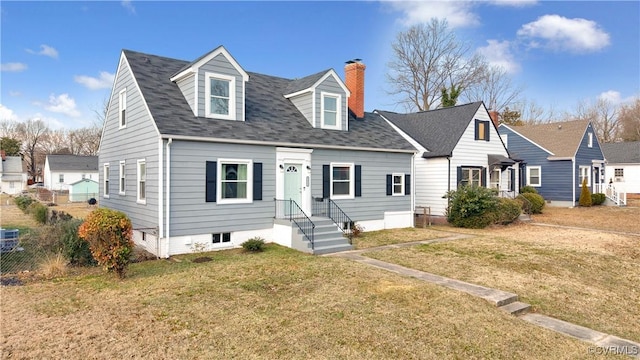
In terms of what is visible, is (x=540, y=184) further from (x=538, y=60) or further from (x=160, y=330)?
(x=160, y=330)

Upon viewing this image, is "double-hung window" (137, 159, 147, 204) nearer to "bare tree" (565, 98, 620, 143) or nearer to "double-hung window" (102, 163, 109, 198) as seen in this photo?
"double-hung window" (102, 163, 109, 198)

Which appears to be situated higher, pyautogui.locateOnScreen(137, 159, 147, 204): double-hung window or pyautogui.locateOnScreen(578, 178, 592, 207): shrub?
pyautogui.locateOnScreen(137, 159, 147, 204): double-hung window

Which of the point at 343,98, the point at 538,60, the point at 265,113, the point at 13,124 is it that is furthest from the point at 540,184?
the point at 13,124

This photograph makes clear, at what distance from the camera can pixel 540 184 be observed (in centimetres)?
2898

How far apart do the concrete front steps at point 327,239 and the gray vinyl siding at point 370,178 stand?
1.69 meters

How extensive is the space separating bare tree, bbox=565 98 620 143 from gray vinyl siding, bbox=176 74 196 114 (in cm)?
5893

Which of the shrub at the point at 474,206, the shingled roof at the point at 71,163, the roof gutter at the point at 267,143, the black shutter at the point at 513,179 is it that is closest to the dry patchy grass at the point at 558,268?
the shrub at the point at 474,206

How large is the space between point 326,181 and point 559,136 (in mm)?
23545

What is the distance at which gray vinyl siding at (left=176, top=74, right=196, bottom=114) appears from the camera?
499 inches

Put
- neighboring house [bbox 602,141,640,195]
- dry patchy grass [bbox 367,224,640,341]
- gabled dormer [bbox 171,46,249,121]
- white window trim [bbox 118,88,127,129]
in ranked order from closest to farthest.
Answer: dry patchy grass [bbox 367,224,640,341] < gabled dormer [bbox 171,46,249,121] < white window trim [bbox 118,88,127,129] < neighboring house [bbox 602,141,640,195]

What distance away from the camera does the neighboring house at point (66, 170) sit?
54.1 meters

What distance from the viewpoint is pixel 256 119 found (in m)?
14.1

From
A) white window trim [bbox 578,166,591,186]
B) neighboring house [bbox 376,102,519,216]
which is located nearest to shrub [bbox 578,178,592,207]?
white window trim [bbox 578,166,591,186]

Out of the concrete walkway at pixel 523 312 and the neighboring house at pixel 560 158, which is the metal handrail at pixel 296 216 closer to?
the concrete walkway at pixel 523 312
